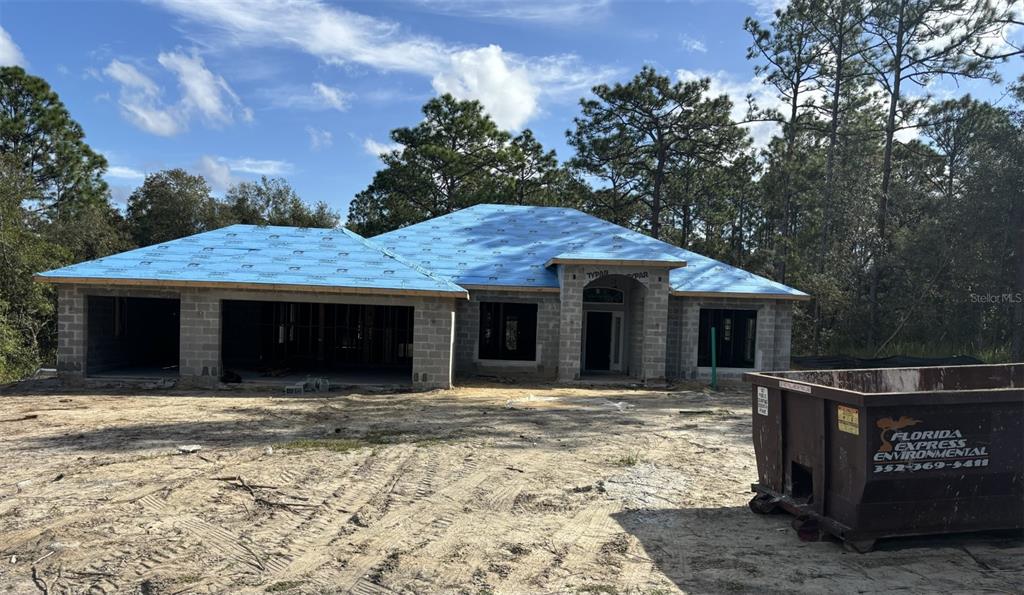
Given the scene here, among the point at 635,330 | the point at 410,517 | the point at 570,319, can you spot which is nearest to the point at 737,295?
the point at 635,330

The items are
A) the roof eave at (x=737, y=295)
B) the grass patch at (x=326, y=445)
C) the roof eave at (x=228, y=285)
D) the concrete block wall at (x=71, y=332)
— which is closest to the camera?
the grass patch at (x=326, y=445)

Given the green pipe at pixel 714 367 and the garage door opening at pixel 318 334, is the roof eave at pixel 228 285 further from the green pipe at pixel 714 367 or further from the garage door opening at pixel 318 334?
the green pipe at pixel 714 367

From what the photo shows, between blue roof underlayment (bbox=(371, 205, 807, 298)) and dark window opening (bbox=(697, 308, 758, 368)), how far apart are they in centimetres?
97

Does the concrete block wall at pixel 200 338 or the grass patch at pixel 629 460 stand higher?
the concrete block wall at pixel 200 338

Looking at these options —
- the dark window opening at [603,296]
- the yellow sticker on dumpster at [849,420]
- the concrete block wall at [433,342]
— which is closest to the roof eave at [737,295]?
the dark window opening at [603,296]

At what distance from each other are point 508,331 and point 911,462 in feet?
45.2

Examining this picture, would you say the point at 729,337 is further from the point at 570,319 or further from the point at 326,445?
the point at 326,445

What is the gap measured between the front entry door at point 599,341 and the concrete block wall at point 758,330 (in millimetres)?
2175

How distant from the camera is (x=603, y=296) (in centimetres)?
1966

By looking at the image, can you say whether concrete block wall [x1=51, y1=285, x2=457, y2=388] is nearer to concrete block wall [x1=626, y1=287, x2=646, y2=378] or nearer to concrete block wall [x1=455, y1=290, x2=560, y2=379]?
concrete block wall [x1=455, y1=290, x2=560, y2=379]

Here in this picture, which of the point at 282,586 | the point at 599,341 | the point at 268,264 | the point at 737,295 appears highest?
the point at 268,264

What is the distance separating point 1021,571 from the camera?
15.9 feet

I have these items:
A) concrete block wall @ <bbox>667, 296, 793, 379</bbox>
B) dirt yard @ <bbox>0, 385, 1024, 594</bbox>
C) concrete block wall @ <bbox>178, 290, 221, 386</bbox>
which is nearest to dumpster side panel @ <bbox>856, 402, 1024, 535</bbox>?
dirt yard @ <bbox>0, 385, 1024, 594</bbox>

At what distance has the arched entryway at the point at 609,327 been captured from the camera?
1900 cm
